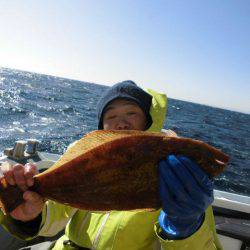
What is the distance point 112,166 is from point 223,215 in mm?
3686

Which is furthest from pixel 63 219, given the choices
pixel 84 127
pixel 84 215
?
pixel 84 127

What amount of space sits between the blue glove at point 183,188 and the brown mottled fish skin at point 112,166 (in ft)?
0.18

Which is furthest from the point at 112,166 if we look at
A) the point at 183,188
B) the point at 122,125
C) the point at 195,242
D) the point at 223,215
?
the point at 223,215

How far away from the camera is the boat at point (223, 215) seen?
4910 millimetres

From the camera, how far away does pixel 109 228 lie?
10.9ft

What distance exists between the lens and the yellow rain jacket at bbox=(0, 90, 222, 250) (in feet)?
10.4

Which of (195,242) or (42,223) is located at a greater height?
(195,242)

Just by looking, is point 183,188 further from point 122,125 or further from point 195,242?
point 122,125

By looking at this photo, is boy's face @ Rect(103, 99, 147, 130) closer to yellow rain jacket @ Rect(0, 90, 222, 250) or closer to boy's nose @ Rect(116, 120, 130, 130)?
boy's nose @ Rect(116, 120, 130, 130)

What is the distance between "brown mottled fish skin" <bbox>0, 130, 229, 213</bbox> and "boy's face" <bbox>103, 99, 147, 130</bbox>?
3.89 feet

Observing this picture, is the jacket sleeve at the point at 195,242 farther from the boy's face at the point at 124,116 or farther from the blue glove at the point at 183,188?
the boy's face at the point at 124,116

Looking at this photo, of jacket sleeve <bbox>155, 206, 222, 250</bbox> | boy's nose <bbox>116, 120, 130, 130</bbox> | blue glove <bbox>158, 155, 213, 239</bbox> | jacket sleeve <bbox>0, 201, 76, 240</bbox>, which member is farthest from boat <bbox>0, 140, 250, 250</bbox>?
blue glove <bbox>158, 155, 213, 239</bbox>

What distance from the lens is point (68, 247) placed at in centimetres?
362

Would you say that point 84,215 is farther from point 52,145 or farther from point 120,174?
point 52,145
